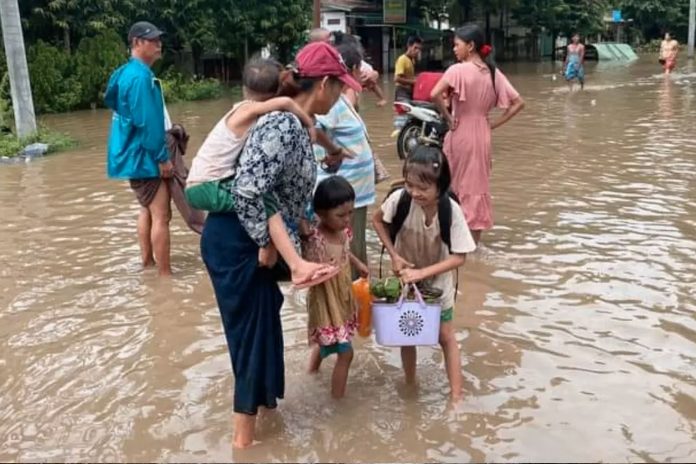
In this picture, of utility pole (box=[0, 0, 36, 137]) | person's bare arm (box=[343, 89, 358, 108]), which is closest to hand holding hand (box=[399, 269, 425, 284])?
person's bare arm (box=[343, 89, 358, 108])

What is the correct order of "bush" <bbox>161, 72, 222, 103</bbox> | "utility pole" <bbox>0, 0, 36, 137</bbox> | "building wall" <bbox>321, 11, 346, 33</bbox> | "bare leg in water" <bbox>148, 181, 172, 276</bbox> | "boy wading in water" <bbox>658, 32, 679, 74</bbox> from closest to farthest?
"bare leg in water" <bbox>148, 181, 172, 276</bbox> < "utility pole" <bbox>0, 0, 36, 137</bbox> < "bush" <bbox>161, 72, 222, 103</bbox> < "boy wading in water" <bbox>658, 32, 679, 74</bbox> < "building wall" <bbox>321, 11, 346, 33</bbox>

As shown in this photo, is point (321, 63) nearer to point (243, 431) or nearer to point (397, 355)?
point (243, 431)

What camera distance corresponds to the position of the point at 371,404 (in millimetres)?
3742

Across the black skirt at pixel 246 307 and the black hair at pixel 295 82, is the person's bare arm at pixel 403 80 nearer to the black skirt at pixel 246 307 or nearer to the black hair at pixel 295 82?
the black hair at pixel 295 82

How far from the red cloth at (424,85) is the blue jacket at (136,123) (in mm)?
4850

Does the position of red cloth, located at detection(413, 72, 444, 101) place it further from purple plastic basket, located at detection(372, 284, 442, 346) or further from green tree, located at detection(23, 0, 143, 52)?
green tree, located at detection(23, 0, 143, 52)

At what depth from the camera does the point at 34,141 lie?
1212cm

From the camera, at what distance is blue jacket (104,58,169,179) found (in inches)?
209

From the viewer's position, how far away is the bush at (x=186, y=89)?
822 inches

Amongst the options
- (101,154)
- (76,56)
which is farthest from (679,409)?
(76,56)

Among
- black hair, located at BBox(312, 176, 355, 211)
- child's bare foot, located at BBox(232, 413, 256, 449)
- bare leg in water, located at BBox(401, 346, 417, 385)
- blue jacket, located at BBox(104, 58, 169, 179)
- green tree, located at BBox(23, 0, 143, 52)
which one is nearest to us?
child's bare foot, located at BBox(232, 413, 256, 449)

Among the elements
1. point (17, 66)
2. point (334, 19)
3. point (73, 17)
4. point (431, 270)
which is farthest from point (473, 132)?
point (334, 19)

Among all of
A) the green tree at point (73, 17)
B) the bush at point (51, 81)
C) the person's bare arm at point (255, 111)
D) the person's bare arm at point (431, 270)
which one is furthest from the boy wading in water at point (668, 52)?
the person's bare arm at point (255, 111)

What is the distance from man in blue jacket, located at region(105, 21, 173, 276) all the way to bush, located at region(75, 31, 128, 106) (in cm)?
1437
